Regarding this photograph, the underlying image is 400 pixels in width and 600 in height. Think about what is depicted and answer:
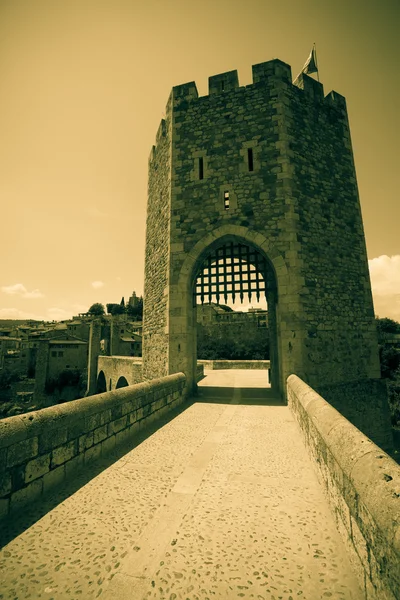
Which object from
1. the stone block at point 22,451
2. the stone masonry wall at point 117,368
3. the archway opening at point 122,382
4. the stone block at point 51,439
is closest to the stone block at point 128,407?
the stone block at point 51,439

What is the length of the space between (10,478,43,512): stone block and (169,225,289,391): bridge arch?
5.20 m

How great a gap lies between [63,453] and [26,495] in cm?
49

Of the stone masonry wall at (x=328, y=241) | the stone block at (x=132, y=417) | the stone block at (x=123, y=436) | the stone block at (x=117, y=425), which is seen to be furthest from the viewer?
the stone masonry wall at (x=328, y=241)

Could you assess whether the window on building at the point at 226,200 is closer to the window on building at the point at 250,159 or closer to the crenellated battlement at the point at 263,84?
the window on building at the point at 250,159

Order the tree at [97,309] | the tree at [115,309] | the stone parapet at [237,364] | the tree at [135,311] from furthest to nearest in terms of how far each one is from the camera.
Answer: the tree at [97,309], the tree at [115,309], the tree at [135,311], the stone parapet at [237,364]

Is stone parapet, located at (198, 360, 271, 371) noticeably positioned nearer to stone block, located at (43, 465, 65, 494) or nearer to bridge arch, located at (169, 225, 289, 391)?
bridge arch, located at (169, 225, 289, 391)

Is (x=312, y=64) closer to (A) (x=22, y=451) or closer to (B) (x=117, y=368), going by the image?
(A) (x=22, y=451)

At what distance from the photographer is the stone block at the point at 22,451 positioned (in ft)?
7.75

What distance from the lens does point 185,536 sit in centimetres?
210

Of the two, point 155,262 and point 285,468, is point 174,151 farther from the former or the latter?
point 285,468

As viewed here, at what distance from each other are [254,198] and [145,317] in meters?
5.78

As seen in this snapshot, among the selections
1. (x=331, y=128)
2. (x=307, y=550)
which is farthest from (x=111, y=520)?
(x=331, y=128)

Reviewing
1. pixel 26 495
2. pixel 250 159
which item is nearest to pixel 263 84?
pixel 250 159

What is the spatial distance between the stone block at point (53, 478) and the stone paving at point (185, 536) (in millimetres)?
136
